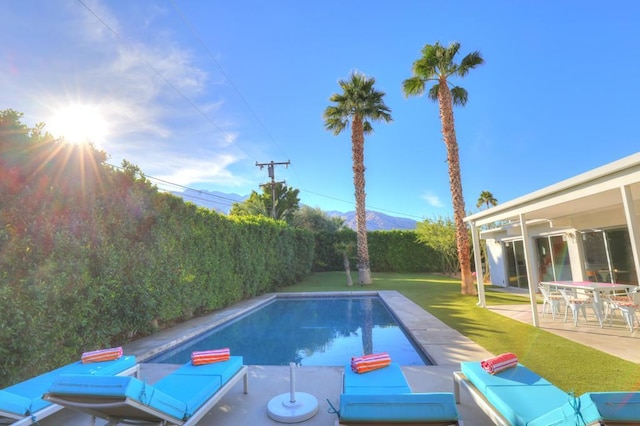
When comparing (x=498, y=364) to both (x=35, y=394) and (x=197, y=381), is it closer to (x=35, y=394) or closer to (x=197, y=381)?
(x=197, y=381)

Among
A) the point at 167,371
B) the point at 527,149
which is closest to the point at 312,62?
the point at 167,371

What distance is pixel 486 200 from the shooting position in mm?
39562

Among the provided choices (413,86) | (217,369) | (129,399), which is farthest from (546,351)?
(413,86)

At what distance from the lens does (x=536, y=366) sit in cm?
512

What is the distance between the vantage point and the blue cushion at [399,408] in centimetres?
267

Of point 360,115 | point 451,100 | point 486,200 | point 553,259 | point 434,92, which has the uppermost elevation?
point 360,115

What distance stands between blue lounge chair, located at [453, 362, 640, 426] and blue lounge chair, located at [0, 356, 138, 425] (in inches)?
184

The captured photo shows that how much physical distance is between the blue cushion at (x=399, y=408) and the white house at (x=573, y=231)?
4.18 m

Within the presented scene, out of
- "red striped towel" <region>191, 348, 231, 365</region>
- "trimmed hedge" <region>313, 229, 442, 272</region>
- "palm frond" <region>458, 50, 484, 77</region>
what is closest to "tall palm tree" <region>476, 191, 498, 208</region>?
"trimmed hedge" <region>313, 229, 442, 272</region>

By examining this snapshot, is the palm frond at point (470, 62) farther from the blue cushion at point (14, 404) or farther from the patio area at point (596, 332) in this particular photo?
the blue cushion at point (14, 404)

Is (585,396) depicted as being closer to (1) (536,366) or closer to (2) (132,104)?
(1) (536,366)

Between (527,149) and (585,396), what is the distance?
2865cm

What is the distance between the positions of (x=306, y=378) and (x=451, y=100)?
13.5m

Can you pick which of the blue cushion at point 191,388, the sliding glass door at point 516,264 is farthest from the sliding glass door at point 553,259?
the blue cushion at point 191,388
